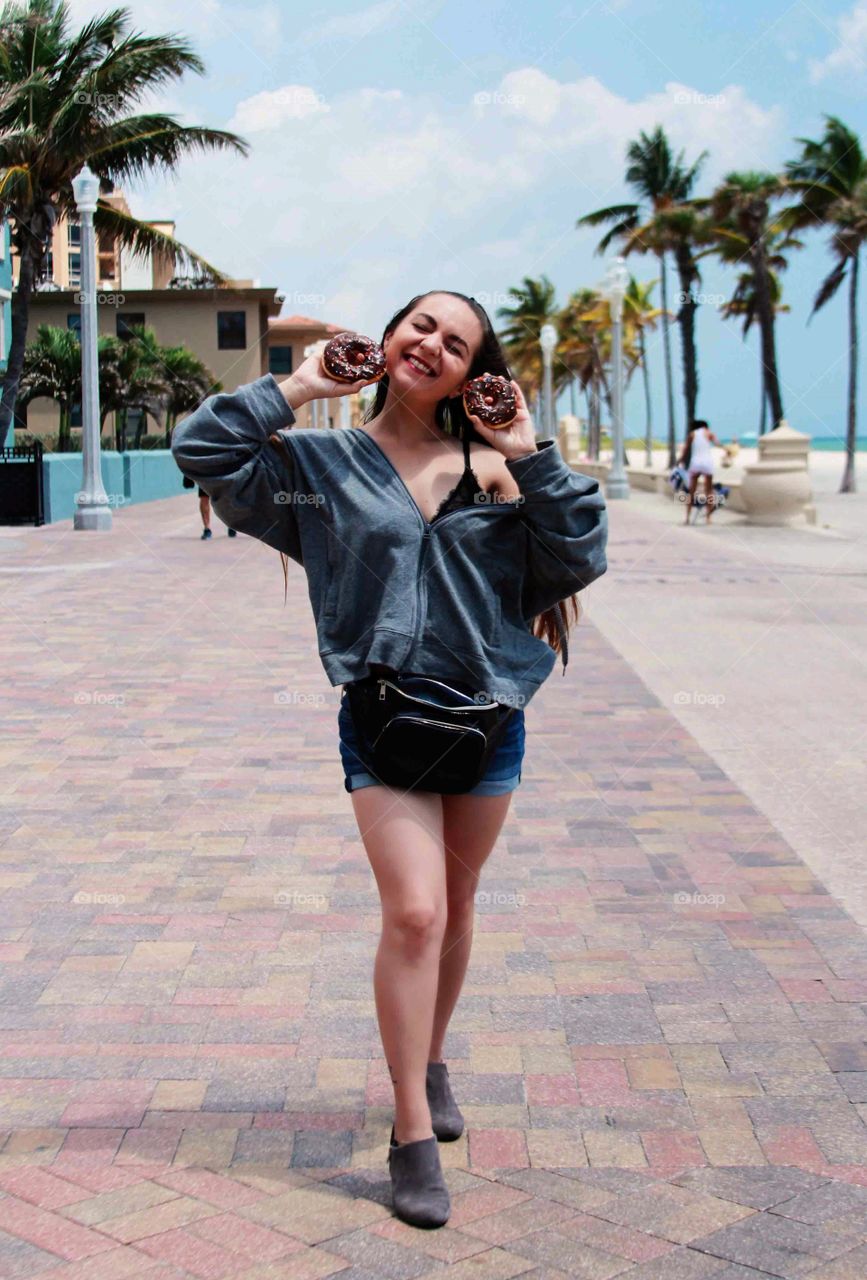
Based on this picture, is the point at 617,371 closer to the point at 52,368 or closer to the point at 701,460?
the point at 701,460

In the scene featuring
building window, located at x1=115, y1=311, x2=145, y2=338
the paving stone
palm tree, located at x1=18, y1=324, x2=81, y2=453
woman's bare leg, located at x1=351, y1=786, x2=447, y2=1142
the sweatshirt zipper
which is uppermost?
building window, located at x1=115, y1=311, x2=145, y2=338

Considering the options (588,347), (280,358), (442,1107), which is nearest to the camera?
(442,1107)

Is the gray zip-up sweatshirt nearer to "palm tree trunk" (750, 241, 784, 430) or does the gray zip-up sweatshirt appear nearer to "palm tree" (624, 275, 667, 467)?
"palm tree trunk" (750, 241, 784, 430)

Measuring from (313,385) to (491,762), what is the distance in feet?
2.59

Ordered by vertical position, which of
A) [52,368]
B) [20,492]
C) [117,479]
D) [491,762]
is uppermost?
[52,368]

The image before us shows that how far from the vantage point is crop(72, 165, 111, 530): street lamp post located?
20250 mm

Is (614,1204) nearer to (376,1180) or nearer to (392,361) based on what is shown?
(376,1180)

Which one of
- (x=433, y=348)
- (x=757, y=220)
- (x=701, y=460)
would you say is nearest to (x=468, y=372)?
(x=433, y=348)

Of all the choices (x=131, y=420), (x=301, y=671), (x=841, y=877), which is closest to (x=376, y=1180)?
(x=841, y=877)

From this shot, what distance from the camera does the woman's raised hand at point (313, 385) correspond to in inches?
110

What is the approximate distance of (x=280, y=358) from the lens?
64688mm

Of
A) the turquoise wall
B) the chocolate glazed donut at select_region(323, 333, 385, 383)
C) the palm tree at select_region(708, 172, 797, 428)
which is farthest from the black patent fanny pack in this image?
the palm tree at select_region(708, 172, 797, 428)

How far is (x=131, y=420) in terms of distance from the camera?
A: 53625 millimetres

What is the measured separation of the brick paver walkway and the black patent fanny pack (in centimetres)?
80
